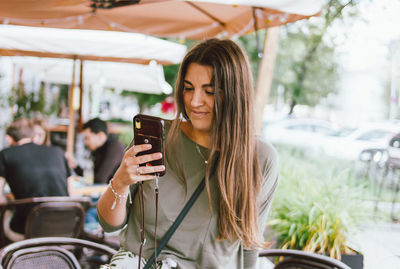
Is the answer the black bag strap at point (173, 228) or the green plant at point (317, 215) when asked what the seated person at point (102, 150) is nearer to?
the green plant at point (317, 215)

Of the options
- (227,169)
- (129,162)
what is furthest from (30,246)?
(227,169)

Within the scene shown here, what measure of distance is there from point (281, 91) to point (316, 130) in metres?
2.19

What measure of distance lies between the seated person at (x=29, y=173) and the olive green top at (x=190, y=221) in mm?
2159

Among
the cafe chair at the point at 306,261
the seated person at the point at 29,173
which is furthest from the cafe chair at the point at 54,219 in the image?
the cafe chair at the point at 306,261

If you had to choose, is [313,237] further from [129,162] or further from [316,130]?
[316,130]

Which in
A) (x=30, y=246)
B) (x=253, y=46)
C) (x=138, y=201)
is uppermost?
(x=253, y=46)

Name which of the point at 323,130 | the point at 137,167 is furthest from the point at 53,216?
the point at 323,130

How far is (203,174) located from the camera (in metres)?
1.79

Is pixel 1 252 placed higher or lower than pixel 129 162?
lower

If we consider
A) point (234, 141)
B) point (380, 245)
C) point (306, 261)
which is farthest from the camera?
point (380, 245)

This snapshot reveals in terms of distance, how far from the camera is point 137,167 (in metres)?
1.51

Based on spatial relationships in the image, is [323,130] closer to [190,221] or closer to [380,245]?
[380,245]

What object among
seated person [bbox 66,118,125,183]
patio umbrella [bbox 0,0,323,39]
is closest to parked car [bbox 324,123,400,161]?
seated person [bbox 66,118,125,183]

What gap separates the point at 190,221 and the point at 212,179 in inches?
8.8
